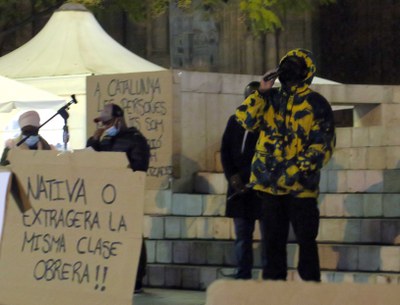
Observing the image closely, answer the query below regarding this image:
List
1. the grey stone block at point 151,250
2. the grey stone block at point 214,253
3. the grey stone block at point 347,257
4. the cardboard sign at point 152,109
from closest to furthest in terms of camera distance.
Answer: the grey stone block at point 347,257, the grey stone block at point 214,253, the grey stone block at point 151,250, the cardboard sign at point 152,109

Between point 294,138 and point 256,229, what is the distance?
10.4 ft

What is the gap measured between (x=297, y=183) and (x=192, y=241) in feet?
10.9

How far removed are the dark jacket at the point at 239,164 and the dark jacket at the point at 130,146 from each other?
669mm

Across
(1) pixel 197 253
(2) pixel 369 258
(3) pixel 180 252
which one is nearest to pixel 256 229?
(1) pixel 197 253

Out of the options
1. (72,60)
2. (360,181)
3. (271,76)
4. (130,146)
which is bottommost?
(360,181)

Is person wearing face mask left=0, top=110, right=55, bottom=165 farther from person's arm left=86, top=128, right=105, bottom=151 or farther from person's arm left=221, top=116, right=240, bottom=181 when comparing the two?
person's arm left=221, top=116, right=240, bottom=181

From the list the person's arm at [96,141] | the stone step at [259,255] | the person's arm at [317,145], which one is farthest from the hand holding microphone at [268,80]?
the person's arm at [96,141]

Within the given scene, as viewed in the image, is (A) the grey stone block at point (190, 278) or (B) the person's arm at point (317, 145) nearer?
(B) the person's arm at point (317, 145)

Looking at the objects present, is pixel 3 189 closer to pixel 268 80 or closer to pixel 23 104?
pixel 268 80

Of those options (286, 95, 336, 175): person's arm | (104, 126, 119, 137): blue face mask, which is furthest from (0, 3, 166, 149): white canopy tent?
(286, 95, 336, 175): person's arm

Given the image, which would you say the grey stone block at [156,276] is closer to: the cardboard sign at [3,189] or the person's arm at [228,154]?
the person's arm at [228,154]

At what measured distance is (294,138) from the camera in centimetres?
905

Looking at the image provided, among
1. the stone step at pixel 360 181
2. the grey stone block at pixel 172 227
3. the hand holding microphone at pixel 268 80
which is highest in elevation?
the hand holding microphone at pixel 268 80

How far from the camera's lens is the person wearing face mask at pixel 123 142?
11148mm
